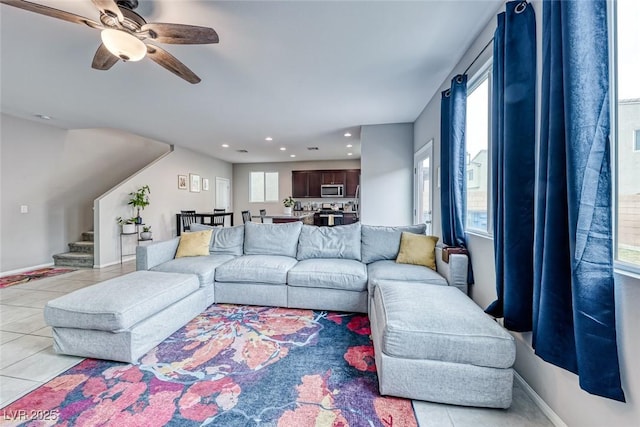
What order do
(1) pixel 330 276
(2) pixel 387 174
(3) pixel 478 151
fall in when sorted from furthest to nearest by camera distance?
1. (2) pixel 387 174
2. (1) pixel 330 276
3. (3) pixel 478 151

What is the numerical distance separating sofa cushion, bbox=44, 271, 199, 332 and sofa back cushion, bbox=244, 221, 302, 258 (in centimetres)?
132

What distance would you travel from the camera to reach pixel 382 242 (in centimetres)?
330

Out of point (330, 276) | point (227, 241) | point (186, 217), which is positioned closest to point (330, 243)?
point (330, 276)

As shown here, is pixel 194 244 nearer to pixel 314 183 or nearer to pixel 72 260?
pixel 72 260

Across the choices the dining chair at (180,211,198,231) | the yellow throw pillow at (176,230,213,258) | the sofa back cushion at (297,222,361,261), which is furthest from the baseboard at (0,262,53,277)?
the sofa back cushion at (297,222,361,261)

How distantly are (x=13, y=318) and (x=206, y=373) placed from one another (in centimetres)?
252

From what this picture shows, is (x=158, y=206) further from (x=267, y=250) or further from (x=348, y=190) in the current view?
(x=348, y=190)

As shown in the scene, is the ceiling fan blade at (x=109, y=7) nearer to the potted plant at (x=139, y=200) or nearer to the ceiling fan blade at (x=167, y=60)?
the ceiling fan blade at (x=167, y=60)

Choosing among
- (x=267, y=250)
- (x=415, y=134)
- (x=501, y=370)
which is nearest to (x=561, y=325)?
(x=501, y=370)

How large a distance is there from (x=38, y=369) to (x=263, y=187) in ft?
26.8

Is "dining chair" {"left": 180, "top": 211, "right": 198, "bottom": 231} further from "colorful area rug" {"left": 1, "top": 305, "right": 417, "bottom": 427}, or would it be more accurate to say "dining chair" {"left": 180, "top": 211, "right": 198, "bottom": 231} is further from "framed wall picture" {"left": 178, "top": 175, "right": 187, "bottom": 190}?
"colorful area rug" {"left": 1, "top": 305, "right": 417, "bottom": 427}

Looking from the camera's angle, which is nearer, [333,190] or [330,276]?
[330,276]

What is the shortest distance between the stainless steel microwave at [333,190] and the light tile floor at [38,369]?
22.6ft

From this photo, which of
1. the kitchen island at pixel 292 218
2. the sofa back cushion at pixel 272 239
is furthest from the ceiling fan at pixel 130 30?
the kitchen island at pixel 292 218
